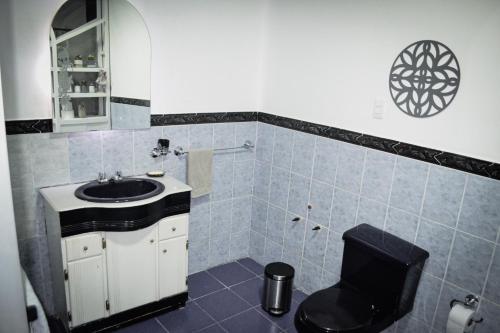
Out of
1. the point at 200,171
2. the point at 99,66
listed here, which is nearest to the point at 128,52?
the point at 99,66

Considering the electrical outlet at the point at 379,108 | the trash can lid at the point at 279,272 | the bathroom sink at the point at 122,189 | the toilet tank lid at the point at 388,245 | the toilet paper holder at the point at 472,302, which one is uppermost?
the electrical outlet at the point at 379,108

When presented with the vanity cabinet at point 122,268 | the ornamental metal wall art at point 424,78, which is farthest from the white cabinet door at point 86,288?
the ornamental metal wall art at point 424,78

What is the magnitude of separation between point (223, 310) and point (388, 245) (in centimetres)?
123

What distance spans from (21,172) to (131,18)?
3.68ft

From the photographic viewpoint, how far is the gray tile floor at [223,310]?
2570 millimetres

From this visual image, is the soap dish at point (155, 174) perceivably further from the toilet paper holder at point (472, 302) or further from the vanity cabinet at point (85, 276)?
the toilet paper holder at point (472, 302)

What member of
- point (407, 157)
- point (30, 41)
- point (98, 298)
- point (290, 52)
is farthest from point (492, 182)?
point (30, 41)

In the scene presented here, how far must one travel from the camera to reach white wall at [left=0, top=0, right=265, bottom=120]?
2100 mm

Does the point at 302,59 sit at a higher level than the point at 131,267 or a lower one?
higher

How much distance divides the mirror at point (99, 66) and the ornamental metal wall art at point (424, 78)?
60.8 inches

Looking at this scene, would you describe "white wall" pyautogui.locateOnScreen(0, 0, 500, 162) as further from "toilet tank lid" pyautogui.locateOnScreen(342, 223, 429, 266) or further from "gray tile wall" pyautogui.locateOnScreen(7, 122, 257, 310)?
"toilet tank lid" pyautogui.locateOnScreen(342, 223, 429, 266)

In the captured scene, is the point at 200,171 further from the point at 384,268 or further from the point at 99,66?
the point at 384,268

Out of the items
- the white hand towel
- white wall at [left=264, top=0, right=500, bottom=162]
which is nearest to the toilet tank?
white wall at [left=264, top=0, right=500, bottom=162]

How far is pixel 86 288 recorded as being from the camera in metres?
2.27
